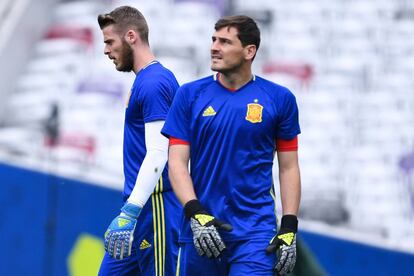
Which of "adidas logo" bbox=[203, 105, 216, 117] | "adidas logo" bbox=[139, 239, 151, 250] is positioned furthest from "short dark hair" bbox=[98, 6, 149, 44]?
"adidas logo" bbox=[139, 239, 151, 250]

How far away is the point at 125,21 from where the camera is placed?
6.09 m

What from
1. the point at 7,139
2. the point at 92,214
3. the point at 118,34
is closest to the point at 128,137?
the point at 118,34

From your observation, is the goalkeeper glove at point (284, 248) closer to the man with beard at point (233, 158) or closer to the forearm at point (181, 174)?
the man with beard at point (233, 158)

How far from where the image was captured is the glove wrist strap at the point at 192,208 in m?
5.45

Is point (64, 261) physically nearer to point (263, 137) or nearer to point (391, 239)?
point (391, 239)

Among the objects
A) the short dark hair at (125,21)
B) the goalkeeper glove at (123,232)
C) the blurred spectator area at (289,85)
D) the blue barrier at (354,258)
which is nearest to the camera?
the goalkeeper glove at (123,232)

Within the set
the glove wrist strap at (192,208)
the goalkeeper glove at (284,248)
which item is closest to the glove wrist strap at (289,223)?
the goalkeeper glove at (284,248)

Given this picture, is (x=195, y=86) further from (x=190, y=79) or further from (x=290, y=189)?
(x=190, y=79)

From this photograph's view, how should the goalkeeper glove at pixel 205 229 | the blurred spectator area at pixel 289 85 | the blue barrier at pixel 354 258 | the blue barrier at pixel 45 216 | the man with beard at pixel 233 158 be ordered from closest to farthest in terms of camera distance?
the goalkeeper glove at pixel 205 229 < the man with beard at pixel 233 158 < the blue barrier at pixel 354 258 < the blue barrier at pixel 45 216 < the blurred spectator area at pixel 289 85

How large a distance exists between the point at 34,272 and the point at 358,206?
258cm

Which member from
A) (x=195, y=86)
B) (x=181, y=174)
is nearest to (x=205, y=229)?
(x=181, y=174)

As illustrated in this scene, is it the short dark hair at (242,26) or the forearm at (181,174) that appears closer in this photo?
the forearm at (181,174)

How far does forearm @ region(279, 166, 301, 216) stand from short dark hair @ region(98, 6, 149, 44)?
102 centimetres

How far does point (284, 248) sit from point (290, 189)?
33 centimetres
